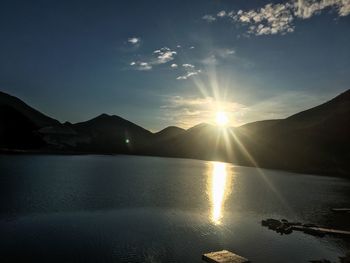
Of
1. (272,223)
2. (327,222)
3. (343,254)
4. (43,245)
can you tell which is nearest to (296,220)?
(327,222)

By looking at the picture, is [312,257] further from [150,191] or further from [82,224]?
[150,191]

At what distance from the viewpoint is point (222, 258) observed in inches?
1577

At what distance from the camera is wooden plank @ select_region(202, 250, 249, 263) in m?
39.2

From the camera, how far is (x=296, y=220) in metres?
71.9

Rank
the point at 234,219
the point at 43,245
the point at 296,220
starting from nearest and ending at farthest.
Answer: the point at 43,245 < the point at 234,219 < the point at 296,220

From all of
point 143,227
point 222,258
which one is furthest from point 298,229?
point 143,227

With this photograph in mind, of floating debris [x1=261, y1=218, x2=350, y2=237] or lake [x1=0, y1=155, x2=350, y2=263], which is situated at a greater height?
floating debris [x1=261, y1=218, x2=350, y2=237]

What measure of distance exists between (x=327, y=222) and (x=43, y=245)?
193ft

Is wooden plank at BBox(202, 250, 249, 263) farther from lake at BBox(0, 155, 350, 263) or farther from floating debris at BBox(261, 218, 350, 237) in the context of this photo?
floating debris at BBox(261, 218, 350, 237)

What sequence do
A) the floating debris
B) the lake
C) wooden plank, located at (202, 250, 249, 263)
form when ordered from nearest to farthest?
wooden plank, located at (202, 250, 249, 263)
the lake
the floating debris

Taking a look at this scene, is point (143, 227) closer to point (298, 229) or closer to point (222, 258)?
point (222, 258)

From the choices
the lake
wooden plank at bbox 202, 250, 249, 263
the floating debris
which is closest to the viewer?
wooden plank at bbox 202, 250, 249, 263

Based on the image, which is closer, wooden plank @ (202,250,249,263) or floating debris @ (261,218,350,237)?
wooden plank @ (202,250,249,263)

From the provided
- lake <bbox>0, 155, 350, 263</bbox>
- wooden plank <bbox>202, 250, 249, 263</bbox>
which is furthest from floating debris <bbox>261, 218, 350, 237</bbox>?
wooden plank <bbox>202, 250, 249, 263</bbox>
